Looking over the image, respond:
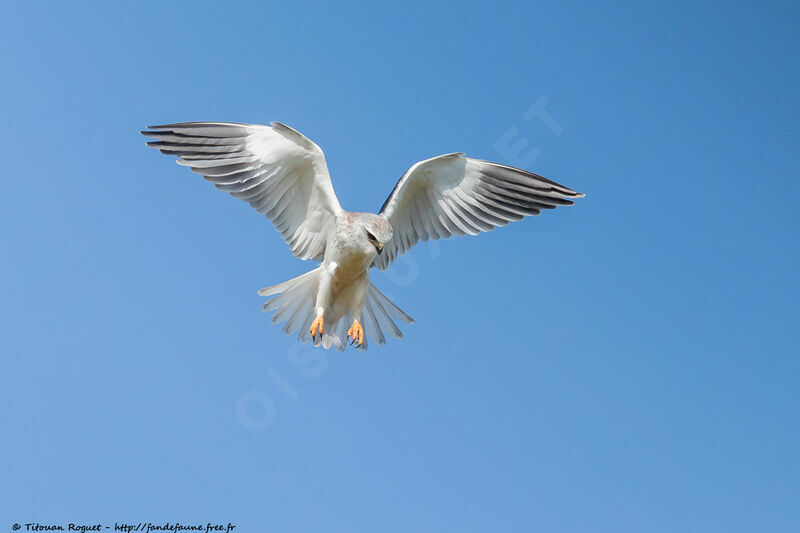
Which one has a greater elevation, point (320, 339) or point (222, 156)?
point (222, 156)

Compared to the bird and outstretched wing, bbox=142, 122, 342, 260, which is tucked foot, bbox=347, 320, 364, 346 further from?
outstretched wing, bbox=142, 122, 342, 260

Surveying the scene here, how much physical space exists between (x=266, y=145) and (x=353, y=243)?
1.72m

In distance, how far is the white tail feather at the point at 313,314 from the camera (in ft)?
35.8

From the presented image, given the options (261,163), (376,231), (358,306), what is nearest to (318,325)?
(358,306)

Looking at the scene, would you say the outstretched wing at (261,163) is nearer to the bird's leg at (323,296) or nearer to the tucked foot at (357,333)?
the bird's leg at (323,296)

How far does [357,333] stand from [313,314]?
36.5 inches

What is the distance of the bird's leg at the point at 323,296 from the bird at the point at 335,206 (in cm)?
1

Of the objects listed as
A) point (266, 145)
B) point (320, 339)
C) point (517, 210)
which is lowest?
point (320, 339)

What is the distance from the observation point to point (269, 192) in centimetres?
1058

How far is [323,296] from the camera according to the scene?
408 inches

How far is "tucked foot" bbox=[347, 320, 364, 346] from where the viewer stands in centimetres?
1057

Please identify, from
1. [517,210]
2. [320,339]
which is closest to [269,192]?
[320,339]

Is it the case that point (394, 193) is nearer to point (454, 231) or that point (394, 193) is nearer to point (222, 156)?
point (454, 231)

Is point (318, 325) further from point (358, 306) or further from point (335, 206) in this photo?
point (335, 206)
